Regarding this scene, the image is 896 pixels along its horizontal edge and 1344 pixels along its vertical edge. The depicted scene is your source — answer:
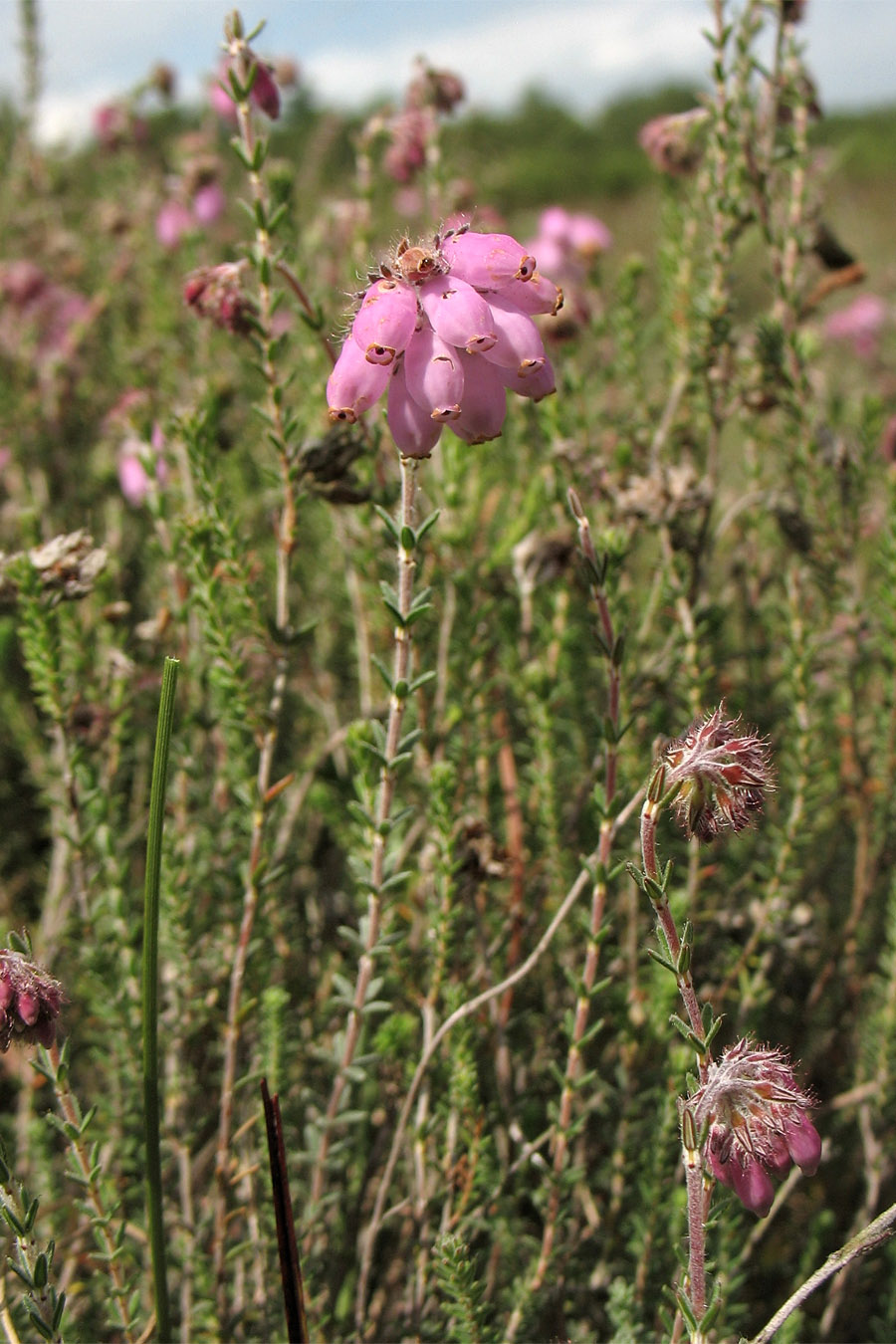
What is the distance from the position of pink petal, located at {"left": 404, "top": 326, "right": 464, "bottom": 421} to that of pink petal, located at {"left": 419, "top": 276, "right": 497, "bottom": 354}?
17 mm

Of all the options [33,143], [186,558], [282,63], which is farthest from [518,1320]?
[33,143]

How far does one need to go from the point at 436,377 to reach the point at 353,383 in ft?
0.32

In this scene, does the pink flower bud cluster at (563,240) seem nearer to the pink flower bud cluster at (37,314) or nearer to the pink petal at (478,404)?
the pink flower bud cluster at (37,314)

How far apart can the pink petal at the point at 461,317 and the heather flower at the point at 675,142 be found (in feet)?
5.23

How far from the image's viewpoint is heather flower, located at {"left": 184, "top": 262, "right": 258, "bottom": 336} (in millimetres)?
1830

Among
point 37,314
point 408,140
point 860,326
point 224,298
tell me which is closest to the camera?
point 224,298

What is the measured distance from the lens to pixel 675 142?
2.70 m

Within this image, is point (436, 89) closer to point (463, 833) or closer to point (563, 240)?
point (563, 240)

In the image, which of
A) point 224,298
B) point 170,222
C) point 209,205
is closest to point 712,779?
point 224,298

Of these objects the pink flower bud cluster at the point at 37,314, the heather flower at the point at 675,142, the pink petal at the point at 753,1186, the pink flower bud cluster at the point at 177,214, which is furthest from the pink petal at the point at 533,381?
the pink flower bud cluster at the point at 177,214

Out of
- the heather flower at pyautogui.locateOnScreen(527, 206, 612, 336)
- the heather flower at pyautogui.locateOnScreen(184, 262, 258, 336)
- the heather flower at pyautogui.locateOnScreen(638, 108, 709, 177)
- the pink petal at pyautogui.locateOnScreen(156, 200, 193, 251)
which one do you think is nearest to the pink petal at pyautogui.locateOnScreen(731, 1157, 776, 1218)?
the heather flower at pyautogui.locateOnScreen(184, 262, 258, 336)

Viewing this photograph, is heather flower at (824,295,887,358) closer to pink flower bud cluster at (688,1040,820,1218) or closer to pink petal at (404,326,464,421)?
pink petal at (404,326,464,421)

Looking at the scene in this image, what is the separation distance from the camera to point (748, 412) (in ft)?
8.26

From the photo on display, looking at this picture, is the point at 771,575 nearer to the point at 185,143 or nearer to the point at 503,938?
the point at 503,938
